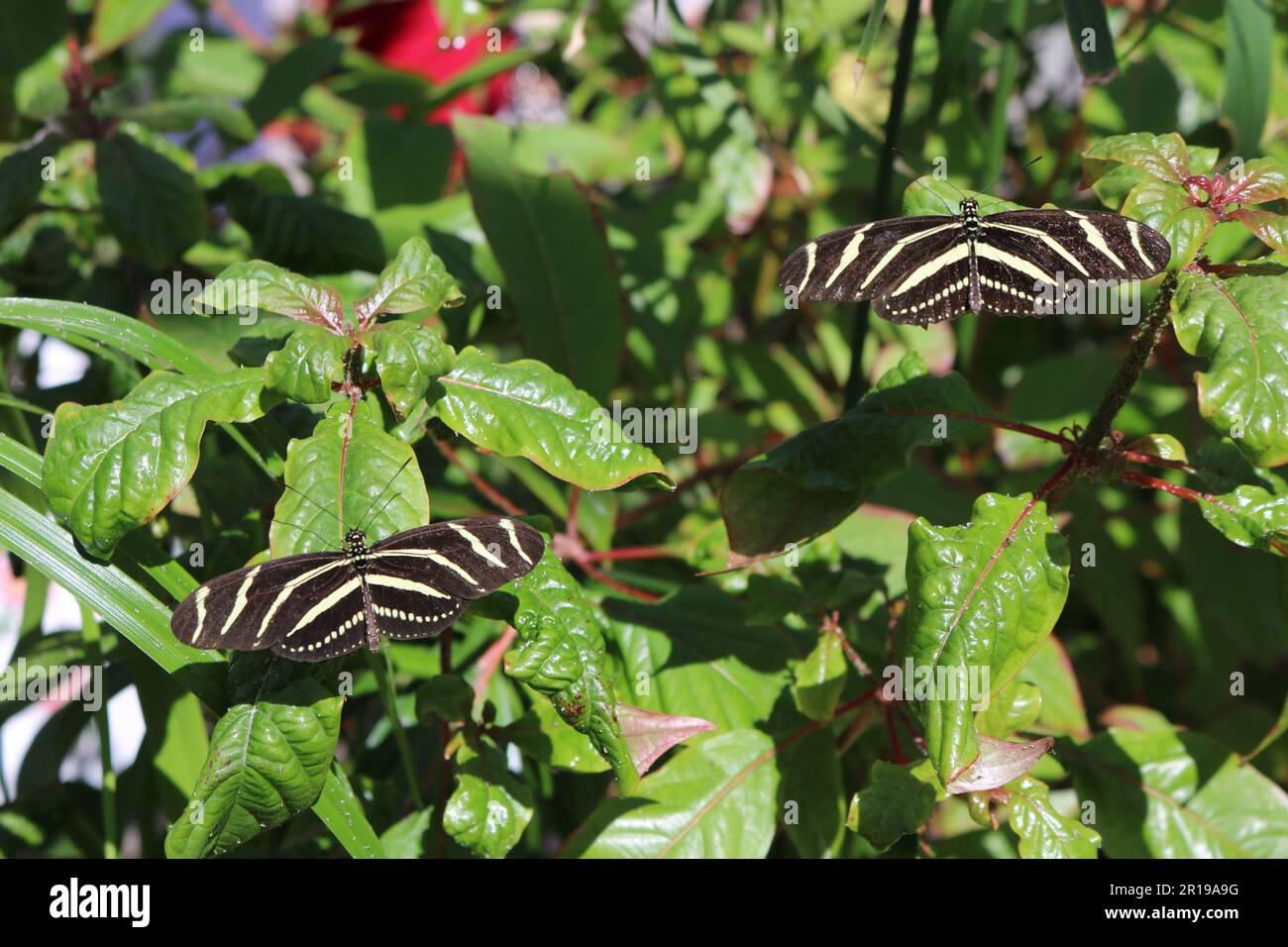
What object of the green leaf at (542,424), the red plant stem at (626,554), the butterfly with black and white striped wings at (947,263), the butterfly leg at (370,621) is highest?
the butterfly with black and white striped wings at (947,263)

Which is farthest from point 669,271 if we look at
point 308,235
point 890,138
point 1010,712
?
point 1010,712

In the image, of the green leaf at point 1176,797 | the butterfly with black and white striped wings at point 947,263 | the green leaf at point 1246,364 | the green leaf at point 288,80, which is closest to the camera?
the green leaf at point 1246,364

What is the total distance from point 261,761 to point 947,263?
0.66m

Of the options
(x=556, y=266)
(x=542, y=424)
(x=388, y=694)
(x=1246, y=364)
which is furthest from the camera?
(x=556, y=266)

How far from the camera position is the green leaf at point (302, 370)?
86cm

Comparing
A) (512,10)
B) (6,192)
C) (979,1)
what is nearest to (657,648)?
(979,1)

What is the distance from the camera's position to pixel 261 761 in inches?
33.4

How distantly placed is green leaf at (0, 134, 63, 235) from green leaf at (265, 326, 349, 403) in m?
0.68

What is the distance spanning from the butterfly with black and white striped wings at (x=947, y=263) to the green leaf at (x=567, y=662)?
313mm

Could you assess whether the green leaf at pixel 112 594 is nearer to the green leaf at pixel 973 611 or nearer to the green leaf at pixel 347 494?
the green leaf at pixel 347 494

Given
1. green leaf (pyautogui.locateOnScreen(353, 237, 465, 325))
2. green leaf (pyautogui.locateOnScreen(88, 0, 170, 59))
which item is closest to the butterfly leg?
green leaf (pyautogui.locateOnScreen(353, 237, 465, 325))

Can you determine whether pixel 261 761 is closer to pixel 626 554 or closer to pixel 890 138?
pixel 626 554

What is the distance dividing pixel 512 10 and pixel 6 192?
92cm

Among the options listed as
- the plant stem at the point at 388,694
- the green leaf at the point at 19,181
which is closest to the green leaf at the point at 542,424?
the plant stem at the point at 388,694
